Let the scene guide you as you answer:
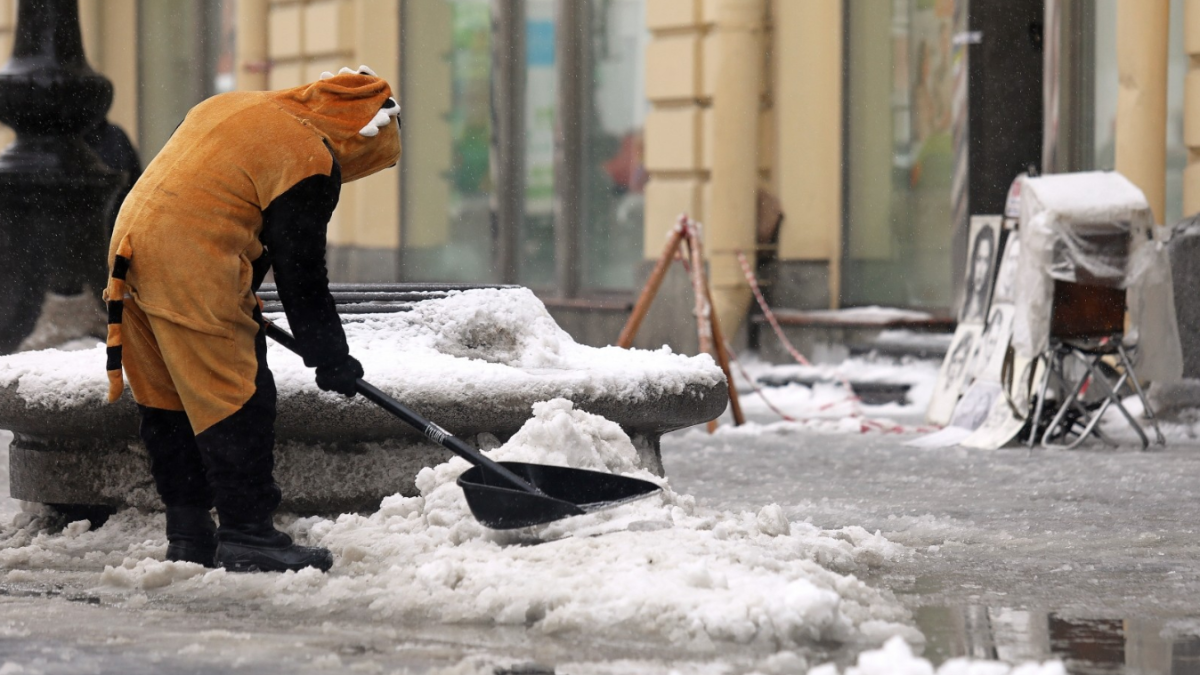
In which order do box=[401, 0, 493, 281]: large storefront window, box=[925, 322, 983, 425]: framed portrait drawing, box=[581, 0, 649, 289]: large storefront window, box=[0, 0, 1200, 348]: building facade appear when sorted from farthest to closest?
box=[401, 0, 493, 281]: large storefront window
box=[581, 0, 649, 289]: large storefront window
box=[0, 0, 1200, 348]: building facade
box=[925, 322, 983, 425]: framed portrait drawing

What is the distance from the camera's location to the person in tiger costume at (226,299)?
4.48 metres

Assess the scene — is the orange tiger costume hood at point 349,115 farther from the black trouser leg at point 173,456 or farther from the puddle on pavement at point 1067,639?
the puddle on pavement at point 1067,639

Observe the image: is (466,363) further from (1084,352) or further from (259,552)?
(1084,352)

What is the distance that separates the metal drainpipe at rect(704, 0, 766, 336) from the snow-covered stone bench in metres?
6.92

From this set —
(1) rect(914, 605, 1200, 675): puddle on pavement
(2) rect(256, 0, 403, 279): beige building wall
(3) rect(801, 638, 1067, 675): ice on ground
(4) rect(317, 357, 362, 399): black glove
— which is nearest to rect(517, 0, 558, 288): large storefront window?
(2) rect(256, 0, 403, 279): beige building wall

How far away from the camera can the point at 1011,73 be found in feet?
38.1

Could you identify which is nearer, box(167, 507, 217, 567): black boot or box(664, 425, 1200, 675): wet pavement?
box(664, 425, 1200, 675): wet pavement

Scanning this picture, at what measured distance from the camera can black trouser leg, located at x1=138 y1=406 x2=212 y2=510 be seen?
4684 mm

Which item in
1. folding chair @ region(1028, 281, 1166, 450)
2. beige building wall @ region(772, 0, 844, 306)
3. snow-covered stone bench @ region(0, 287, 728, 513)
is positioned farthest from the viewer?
beige building wall @ region(772, 0, 844, 306)

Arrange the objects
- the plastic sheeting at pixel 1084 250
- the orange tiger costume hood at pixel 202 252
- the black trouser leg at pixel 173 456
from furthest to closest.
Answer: the plastic sheeting at pixel 1084 250
the black trouser leg at pixel 173 456
the orange tiger costume hood at pixel 202 252

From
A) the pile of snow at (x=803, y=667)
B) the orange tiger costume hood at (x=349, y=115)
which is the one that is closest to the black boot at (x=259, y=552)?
the orange tiger costume hood at (x=349, y=115)

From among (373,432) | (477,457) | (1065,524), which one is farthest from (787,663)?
(1065,524)

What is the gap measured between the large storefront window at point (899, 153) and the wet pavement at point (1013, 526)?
326 cm

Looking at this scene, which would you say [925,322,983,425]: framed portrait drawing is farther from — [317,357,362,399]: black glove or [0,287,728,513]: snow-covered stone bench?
[317,357,362,399]: black glove
